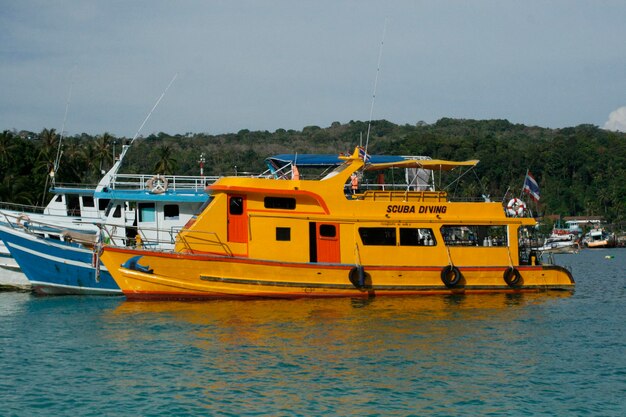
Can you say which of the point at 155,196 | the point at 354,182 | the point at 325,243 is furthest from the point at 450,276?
the point at 155,196

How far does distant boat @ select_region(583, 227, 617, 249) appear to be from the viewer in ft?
284

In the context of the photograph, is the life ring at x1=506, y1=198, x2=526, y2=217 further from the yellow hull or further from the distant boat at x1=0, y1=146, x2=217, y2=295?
the distant boat at x1=0, y1=146, x2=217, y2=295

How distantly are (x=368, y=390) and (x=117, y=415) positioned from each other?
12.8 feet

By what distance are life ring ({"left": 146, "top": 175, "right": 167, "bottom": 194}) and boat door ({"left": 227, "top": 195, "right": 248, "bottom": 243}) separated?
442 cm

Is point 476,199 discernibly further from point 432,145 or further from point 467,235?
point 432,145

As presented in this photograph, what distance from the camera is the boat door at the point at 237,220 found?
20.9 metres

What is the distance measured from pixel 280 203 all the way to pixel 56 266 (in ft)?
23.1

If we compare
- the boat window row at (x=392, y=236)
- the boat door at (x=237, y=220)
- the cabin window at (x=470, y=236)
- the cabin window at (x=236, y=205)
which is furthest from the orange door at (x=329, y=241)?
the cabin window at (x=470, y=236)

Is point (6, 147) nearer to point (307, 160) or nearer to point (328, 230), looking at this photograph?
point (307, 160)

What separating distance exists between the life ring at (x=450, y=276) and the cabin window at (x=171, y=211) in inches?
347

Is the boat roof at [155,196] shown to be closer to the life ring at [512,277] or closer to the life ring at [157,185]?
the life ring at [157,185]

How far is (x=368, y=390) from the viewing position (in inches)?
484

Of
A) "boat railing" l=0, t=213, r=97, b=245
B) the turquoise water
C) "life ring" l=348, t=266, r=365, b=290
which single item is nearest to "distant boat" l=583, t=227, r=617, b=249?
the turquoise water

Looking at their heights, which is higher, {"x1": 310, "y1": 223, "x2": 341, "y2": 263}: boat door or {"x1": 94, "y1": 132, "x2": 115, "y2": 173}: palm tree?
{"x1": 94, "y1": 132, "x2": 115, "y2": 173}: palm tree
